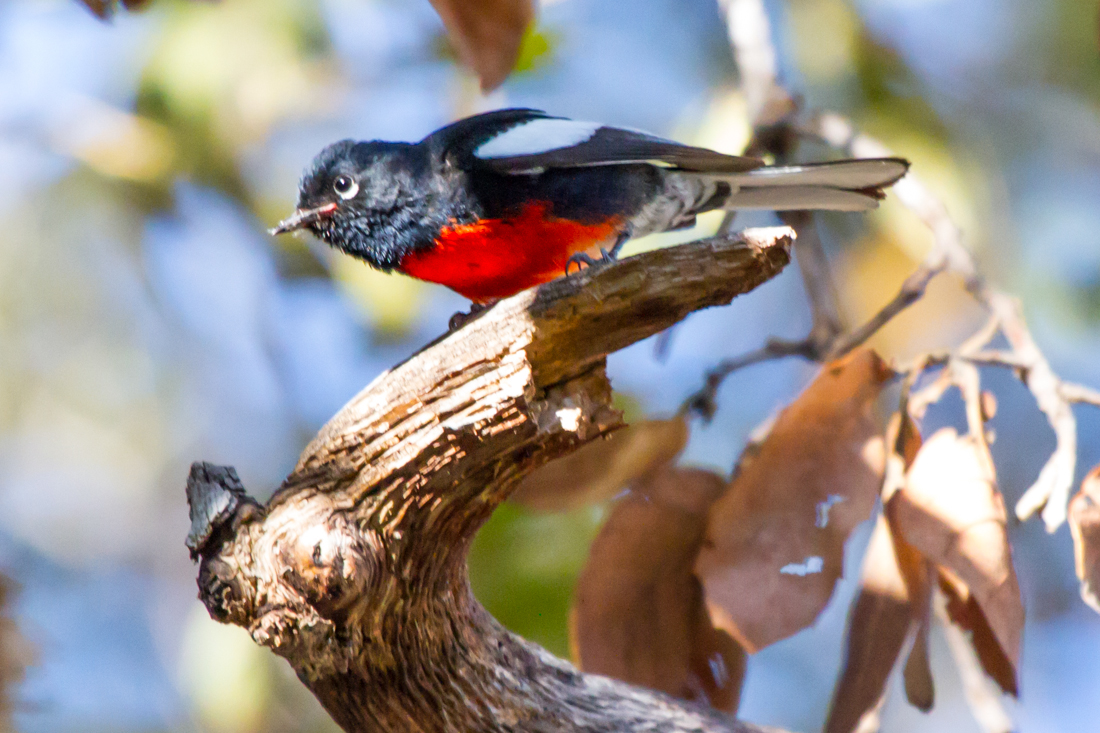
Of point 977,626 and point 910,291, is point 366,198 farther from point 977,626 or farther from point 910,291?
point 977,626

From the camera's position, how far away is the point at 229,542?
63.7 inches

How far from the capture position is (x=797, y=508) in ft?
7.96

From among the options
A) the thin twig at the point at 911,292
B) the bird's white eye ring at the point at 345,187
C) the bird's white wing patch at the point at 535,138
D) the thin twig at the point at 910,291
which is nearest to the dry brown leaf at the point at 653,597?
the thin twig at the point at 911,292

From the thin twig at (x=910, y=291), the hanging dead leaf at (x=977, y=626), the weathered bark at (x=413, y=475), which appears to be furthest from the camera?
the thin twig at (x=910, y=291)

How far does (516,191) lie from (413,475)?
1.19 meters

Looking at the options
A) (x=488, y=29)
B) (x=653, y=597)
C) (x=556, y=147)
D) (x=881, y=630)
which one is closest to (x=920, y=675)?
(x=881, y=630)

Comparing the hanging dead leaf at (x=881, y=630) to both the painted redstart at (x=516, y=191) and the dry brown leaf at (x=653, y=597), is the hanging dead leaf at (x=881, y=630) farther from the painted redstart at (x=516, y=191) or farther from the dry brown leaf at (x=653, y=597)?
the painted redstart at (x=516, y=191)

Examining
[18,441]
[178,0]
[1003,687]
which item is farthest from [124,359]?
[1003,687]

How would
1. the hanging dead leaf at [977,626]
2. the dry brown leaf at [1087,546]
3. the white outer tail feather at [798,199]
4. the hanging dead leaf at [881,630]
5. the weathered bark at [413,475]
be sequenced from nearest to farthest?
the weathered bark at [413,475] < the dry brown leaf at [1087,546] < the hanging dead leaf at [977,626] < the hanging dead leaf at [881,630] < the white outer tail feather at [798,199]

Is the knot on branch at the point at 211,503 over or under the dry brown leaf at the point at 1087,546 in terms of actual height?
over

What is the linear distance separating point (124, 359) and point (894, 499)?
5244 millimetres

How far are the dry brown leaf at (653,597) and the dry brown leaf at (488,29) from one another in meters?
1.16

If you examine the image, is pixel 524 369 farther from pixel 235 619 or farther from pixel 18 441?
pixel 18 441

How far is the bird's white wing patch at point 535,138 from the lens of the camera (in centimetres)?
264
